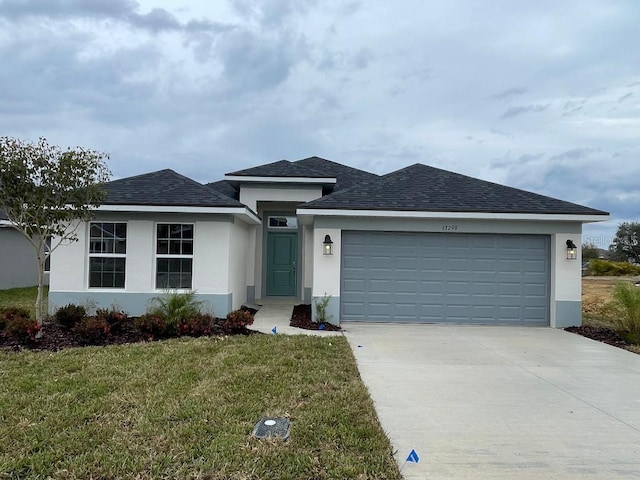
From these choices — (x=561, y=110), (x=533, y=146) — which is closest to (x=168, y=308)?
(x=561, y=110)

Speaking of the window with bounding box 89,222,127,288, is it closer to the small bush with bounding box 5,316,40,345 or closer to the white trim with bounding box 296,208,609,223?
the small bush with bounding box 5,316,40,345

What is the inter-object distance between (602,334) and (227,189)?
1154 centimetres

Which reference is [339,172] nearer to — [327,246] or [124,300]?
[327,246]

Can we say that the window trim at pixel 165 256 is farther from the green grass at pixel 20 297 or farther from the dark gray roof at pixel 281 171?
the dark gray roof at pixel 281 171

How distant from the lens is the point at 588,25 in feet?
33.5

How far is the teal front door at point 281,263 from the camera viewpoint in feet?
46.9

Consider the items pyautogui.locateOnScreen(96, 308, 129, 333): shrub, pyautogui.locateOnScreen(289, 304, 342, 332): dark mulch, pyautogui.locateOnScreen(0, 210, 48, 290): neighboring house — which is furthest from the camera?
pyautogui.locateOnScreen(0, 210, 48, 290): neighboring house

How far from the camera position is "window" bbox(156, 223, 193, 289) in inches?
393

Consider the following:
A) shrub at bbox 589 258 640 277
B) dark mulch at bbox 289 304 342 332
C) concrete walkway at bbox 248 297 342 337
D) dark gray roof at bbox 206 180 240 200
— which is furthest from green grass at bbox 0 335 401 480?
shrub at bbox 589 258 640 277

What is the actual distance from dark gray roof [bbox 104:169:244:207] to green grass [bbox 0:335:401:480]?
386cm

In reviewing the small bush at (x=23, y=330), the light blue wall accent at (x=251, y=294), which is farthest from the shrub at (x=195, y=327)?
the light blue wall accent at (x=251, y=294)

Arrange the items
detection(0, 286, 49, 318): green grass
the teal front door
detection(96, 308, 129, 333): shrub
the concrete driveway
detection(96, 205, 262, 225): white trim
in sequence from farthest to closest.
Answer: the teal front door
detection(0, 286, 49, 318): green grass
detection(96, 205, 262, 225): white trim
detection(96, 308, 129, 333): shrub
the concrete driveway

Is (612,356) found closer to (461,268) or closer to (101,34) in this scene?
(461,268)

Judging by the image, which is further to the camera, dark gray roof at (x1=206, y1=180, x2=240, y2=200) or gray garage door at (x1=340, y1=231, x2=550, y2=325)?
dark gray roof at (x1=206, y1=180, x2=240, y2=200)
